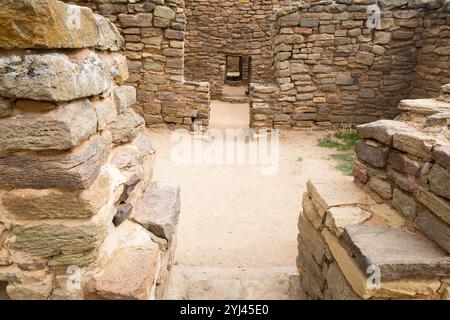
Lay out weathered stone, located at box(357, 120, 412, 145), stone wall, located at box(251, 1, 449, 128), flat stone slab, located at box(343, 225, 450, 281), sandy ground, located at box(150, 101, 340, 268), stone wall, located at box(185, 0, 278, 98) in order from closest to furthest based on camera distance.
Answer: flat stone slab, located at box(343, 225, 450, 281) → weathered stone, located at box(357, 120, 412, 145) → sandy ground, located at box(150, 101, 340, 268) → stone wall, located at box(251, 1, 449, 128) → stone wall, located at box(185, 0, 278, 98)

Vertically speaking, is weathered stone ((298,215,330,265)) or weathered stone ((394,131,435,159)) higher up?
weathered stone ((394,131,435,159))

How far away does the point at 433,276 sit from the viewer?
1.74m

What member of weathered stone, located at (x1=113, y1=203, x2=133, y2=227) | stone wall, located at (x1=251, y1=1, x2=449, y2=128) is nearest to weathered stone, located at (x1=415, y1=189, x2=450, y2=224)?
weathered stone, located at (x1=113, y1=203, x2=133, y2=227)

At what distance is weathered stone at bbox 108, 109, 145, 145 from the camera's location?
211cm

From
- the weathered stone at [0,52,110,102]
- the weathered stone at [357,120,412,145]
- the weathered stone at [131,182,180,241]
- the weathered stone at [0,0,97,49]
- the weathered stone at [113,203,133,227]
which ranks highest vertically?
Answer: the weathered stone at [0,0,97,49]

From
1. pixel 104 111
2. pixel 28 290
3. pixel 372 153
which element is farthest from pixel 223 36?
pixel 28 290

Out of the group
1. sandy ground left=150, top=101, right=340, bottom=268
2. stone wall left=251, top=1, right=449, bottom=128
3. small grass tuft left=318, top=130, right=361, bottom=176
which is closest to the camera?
sandy ground left=150, top=101, right=340, bottom=268

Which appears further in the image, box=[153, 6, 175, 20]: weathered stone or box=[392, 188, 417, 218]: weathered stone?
box=[153, 6, 175, 20]: weathered stone

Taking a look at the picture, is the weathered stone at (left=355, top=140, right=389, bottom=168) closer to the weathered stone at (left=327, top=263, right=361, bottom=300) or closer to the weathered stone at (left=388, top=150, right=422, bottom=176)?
the weathered stone at (left=388, top=150, right=422, bottom=176)

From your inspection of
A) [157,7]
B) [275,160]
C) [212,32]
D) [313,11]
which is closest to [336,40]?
[313,11]

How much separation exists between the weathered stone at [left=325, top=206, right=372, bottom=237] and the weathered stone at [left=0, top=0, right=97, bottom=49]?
71.1 inches

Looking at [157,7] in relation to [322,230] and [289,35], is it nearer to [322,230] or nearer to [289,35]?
[289,35]

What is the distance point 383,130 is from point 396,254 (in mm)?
956
